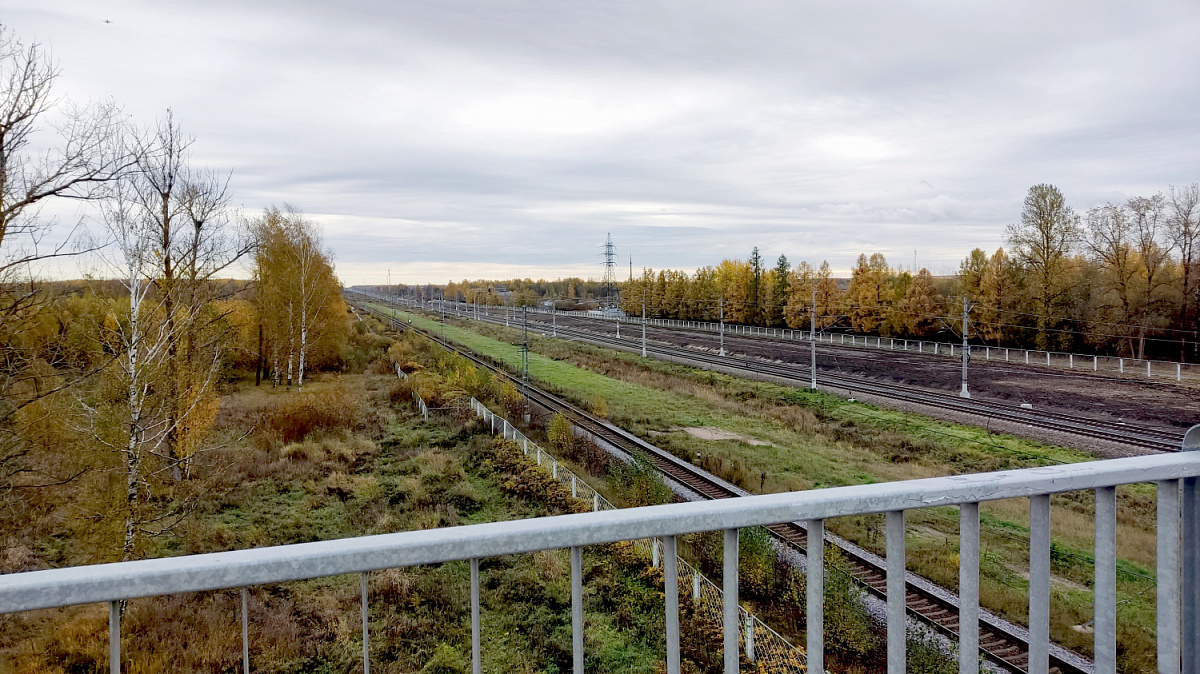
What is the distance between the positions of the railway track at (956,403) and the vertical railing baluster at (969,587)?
23.1 meters

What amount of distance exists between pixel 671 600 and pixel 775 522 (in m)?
0.31

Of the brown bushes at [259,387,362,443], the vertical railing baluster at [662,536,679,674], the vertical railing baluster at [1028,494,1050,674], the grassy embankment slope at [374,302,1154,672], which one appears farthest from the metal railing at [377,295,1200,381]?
the vertical railing baluster at [662,536,679,674]

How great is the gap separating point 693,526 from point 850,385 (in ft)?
117

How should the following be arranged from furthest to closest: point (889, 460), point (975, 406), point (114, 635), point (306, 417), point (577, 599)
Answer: point (975, 406) < point (306, 417) < point (889, 460) < point (577, 599) < point (114, 635)

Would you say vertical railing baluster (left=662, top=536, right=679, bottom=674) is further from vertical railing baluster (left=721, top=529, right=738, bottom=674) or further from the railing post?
the railing post

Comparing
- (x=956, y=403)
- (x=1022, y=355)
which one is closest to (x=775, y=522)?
(x=956, y=403)

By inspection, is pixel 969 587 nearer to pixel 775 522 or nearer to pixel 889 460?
pixel 775 522

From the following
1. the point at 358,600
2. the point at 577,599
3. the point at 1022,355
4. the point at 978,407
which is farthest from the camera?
the point at 1022,355

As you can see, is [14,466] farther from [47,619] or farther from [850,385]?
[850,385]

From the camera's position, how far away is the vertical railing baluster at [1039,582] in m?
1.68

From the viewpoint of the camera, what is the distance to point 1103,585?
5.65 feet

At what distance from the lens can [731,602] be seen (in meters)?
1.63

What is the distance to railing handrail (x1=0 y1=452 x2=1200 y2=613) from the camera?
3.99 feet

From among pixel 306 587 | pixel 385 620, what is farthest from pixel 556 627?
pixel 306 587
